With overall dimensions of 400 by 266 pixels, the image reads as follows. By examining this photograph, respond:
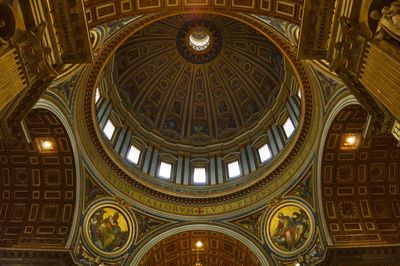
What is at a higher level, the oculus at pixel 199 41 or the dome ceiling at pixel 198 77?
the oculus at pixel 199 41

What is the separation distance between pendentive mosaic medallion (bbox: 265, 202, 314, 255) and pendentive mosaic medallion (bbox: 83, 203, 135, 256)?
287 inches

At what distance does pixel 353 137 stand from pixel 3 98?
48.2 ft

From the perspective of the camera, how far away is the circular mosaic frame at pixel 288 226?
59.6 ft

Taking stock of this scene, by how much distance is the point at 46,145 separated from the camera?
1739 cm

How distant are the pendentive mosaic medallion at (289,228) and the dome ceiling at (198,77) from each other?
8.84m

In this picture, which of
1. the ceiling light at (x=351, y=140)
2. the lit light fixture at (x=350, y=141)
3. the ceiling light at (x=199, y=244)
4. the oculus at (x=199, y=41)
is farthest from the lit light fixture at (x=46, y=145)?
the oculus at (x=199, y=41)

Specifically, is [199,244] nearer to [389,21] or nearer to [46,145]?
[46,145]

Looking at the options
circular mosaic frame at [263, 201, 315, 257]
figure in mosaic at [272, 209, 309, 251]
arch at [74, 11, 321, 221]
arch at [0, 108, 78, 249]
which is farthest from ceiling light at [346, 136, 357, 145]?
arch at [0, 108, 78, 249]

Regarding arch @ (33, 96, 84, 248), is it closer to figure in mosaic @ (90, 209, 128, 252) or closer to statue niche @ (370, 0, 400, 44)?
figure in mosaic @ (90, 209, 128, 252)

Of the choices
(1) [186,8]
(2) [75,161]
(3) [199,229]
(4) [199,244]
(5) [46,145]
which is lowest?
(4) [199,244]

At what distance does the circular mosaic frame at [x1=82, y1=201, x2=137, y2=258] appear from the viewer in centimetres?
1808

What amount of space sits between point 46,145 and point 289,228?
41.3 feet

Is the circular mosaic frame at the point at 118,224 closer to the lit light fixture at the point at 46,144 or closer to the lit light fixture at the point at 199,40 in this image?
the lit light fixture at the point at 46,144

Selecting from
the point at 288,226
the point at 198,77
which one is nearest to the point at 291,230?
the point at 288,226
